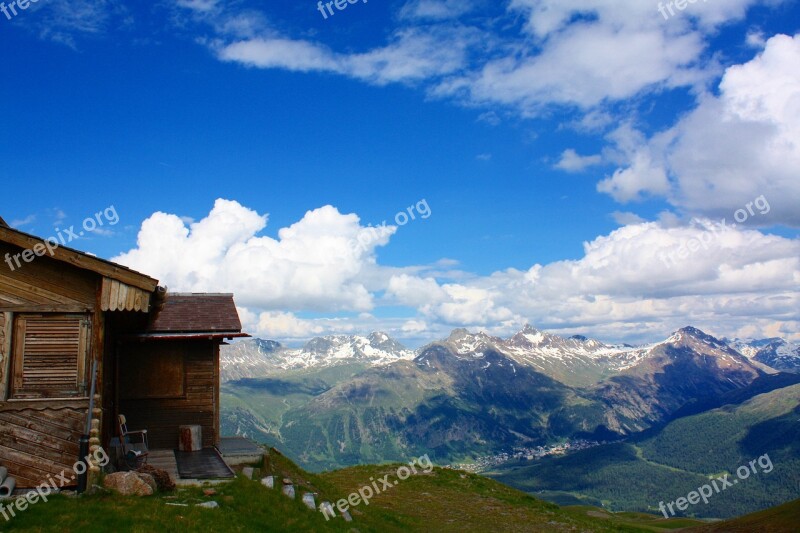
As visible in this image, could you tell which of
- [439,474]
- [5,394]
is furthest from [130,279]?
[439,474]

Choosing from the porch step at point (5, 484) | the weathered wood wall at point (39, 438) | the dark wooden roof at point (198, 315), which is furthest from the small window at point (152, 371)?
the porch step at point (5, 484)

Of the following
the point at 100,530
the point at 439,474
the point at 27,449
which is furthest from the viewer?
the point at 439,474

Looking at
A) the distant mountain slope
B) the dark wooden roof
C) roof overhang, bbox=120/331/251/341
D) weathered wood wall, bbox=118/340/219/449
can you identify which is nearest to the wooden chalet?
roof overhang, bbox=120/331/251/341

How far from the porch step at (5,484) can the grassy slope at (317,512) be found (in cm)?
173

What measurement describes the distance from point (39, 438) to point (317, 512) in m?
9.37

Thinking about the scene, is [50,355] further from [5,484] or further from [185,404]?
[185,404]

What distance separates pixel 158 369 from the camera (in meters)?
29.4

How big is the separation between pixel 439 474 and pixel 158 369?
22.5 meters

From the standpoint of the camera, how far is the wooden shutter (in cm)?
1823

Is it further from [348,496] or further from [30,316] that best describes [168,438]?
[30,316]

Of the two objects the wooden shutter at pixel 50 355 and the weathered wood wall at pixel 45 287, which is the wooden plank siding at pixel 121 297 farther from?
the wooden shutter at pixel 50 355

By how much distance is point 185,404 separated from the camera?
29.5 m

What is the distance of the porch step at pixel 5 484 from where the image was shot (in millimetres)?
16859

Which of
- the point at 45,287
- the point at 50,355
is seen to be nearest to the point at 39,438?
the point at 50,355
